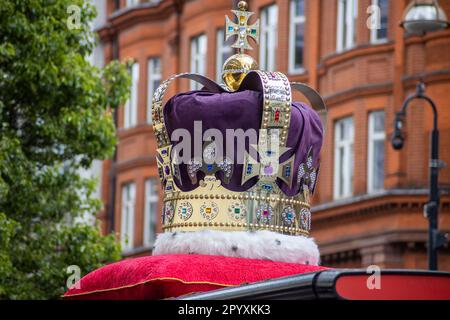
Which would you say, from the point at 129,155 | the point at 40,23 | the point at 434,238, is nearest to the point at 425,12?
the point at 434,238

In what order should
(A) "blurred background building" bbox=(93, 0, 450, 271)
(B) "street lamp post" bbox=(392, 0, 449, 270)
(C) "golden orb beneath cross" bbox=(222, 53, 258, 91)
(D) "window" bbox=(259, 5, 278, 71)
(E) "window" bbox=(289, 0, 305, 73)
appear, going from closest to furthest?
1. (C) "golden orb beneath cross" bbox=(222, 53, 258, 91)
2. (B) "street lamp post" bbox=(392, 0, 449, 270)
3. (A) "blurred background building" bbox=(93, 0, 450, 271)
4. (E) "window" bbox=(289, 0, 305, 73)
5. (D) "window" bbox=(259, 5, 278, 71)

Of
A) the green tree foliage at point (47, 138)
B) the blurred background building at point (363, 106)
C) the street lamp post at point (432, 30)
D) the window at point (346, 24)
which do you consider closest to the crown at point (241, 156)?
the green tree foliage at point (47, 138)

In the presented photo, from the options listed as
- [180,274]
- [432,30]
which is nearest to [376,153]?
[432,30]

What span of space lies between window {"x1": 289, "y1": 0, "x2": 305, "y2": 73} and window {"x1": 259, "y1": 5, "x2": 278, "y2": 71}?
41 centimetres

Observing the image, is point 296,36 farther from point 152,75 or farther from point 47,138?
point 47,138

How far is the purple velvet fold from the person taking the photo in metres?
8.45

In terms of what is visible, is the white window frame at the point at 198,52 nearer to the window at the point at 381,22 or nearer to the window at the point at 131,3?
the window at the point at 131,3

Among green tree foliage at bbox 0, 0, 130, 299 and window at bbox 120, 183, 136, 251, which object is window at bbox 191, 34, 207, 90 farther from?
green tree foliage at bbox 0, 0, 130, 299

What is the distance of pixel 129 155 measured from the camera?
154 feet

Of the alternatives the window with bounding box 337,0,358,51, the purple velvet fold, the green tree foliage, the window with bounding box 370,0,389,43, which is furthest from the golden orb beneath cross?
the window with bounding box 337,0,358,51

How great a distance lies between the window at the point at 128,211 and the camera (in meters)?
46.9

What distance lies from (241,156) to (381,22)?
93.6ft

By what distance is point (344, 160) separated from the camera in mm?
37594
